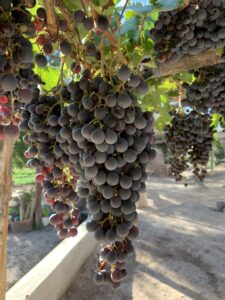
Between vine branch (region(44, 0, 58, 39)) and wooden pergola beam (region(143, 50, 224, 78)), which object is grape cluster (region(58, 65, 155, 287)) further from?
wooden pergola beam (region(143, 50, 224, 78))

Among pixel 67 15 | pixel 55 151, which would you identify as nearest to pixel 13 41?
pixel 67 15

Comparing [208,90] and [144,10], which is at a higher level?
[144,10]

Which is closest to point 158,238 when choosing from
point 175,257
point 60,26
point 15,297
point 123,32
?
point 175,257

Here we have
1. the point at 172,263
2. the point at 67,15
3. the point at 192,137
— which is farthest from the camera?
the point at 172,263

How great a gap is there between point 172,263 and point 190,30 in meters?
4.49

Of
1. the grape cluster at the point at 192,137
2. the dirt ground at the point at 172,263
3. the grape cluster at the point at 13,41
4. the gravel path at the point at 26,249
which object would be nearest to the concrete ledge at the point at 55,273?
the dirt ground at the point at 172,263

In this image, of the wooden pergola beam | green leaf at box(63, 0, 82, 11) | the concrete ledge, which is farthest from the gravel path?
green leaf at box(63, 0, 82, 11)

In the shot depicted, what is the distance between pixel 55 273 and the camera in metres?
4.27

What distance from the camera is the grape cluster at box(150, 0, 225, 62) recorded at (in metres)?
1.77

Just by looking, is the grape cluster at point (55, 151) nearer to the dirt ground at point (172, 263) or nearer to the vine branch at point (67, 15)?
the vine branch at point (67, 15)

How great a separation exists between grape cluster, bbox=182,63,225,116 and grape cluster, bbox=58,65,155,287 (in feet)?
3.81

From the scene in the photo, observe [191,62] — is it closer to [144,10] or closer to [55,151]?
[144,10]

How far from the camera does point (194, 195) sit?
12961 mm

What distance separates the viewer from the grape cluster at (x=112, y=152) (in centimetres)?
113
